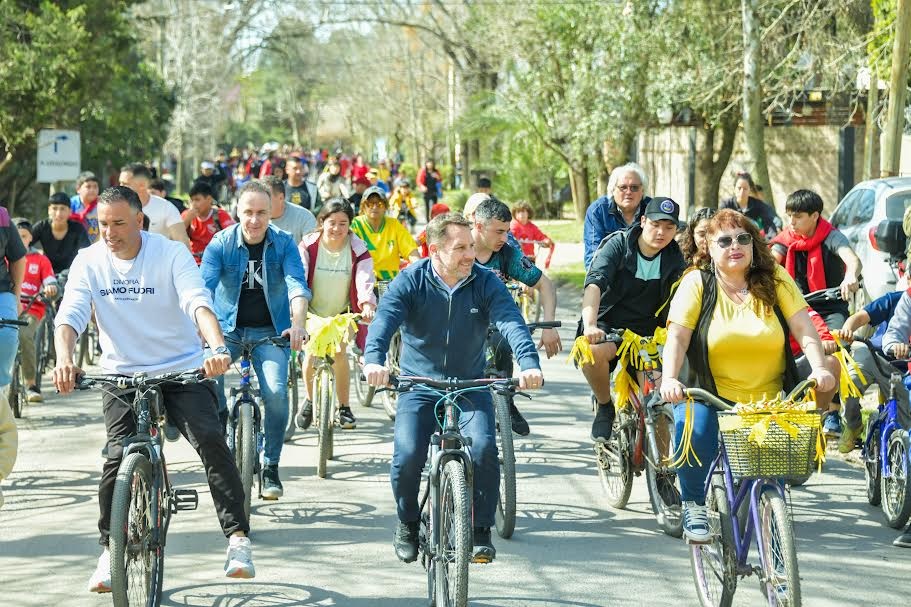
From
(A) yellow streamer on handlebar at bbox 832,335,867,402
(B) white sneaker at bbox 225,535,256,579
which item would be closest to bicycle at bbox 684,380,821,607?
(A) yellow streamer on handlebar at bbox 832,335,867,402

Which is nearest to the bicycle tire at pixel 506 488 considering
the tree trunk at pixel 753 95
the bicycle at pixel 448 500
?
the bicycle at pixel 448 500

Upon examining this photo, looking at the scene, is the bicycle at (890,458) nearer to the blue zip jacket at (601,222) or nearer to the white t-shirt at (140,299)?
the blue zip jacket at (601,222)

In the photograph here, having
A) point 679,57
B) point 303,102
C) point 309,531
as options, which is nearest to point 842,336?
point 309,531

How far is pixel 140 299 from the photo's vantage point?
656 centimetres

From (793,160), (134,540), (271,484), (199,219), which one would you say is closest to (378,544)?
(271,484)

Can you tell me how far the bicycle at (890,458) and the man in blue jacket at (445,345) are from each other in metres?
2.58

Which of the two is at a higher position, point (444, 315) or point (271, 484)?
point (444, 315)

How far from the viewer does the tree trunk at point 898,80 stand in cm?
1453

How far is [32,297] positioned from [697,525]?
7981mm

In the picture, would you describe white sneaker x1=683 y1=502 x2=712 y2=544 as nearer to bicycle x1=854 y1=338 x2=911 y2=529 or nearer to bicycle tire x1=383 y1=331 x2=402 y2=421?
bicycle x1=854 y1=338 x2=911 y2=529

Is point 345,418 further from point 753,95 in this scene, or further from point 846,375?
point 753,95

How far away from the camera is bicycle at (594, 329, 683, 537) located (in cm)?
789

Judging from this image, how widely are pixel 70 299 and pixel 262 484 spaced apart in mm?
2577

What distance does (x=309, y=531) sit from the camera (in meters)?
8.05
